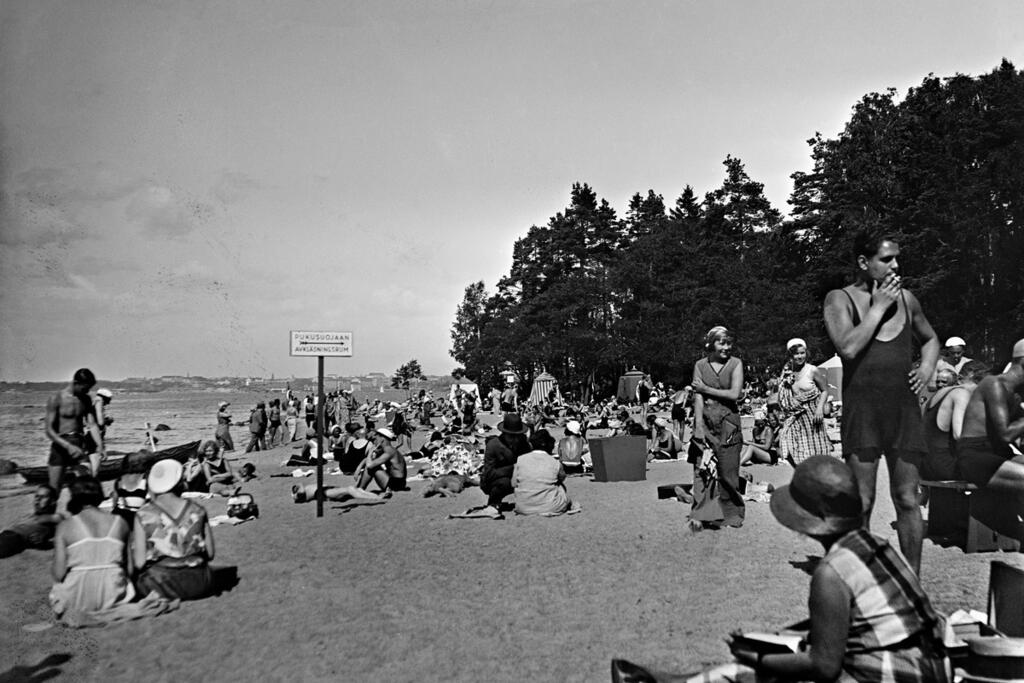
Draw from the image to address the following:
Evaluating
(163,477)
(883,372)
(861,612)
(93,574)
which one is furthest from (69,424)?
(861,612)

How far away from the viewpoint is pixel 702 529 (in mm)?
7078

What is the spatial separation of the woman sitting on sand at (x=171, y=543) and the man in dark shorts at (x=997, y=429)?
5.19 metres

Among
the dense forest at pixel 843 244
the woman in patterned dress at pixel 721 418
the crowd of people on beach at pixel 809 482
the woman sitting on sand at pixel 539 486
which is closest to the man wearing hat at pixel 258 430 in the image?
the crowd of people on beach at pixel 809 482

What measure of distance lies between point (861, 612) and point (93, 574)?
15.2 ft

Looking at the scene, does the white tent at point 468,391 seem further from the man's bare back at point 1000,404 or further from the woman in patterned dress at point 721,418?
the man's bare back at point 1000,404

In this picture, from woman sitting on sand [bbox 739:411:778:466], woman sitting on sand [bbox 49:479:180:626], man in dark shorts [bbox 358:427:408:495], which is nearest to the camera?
woman sitting on sand [bbox 49:479:180:626]

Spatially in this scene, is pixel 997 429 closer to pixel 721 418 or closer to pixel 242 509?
pixel 721 418

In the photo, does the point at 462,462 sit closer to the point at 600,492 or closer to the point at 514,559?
the point at 600,492

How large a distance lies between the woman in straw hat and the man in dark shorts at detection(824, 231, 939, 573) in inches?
49.3

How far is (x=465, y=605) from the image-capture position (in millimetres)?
5051

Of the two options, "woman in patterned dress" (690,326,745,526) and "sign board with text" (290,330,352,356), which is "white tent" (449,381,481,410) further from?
"woman in patterned dress" (690,326,745,526)

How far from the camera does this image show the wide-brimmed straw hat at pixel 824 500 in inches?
101

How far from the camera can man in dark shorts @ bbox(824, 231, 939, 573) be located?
12.2ft

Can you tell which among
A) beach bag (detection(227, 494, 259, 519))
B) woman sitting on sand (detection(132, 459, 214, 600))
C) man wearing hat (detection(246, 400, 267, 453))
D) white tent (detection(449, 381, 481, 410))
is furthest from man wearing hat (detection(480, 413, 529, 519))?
white tent (detection(449, 381, 481, 410))
